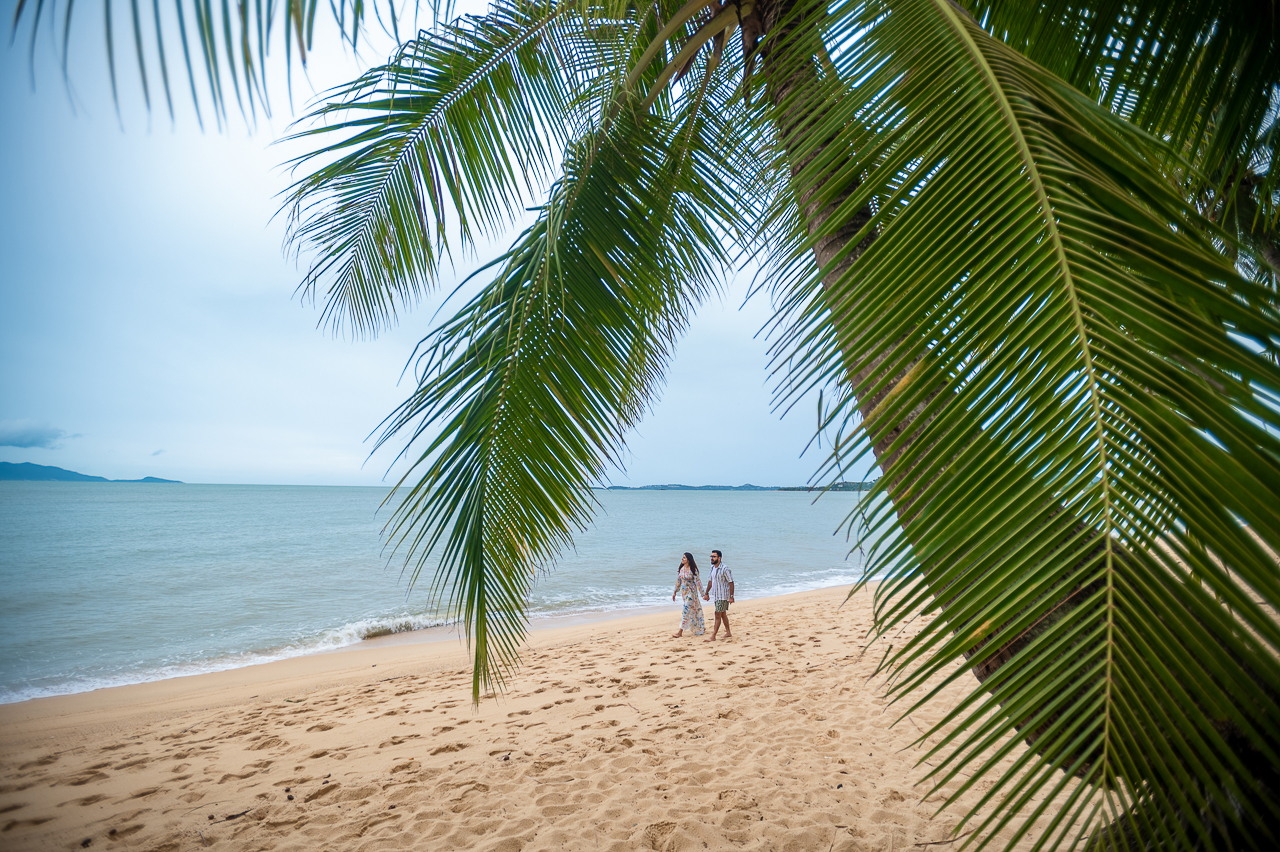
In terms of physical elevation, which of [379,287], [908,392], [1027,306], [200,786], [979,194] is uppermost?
[379,287]

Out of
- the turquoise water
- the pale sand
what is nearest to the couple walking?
the pale sand

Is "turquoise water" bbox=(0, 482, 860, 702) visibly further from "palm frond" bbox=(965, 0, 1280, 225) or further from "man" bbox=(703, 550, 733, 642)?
"man" bbox=(703, 550, 733, 642)

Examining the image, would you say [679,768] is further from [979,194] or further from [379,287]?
[979,194]

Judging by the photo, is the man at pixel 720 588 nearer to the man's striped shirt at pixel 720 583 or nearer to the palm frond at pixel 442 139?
the man's striped shirt at pixel 720 583

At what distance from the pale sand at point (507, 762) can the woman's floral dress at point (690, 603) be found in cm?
113

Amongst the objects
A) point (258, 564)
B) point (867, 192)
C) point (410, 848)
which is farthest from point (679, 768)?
point (258, 564)

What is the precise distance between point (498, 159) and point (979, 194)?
8.75 feet

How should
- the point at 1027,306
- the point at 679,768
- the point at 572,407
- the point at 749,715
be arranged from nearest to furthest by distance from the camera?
1. the point at 1027,306
2. the point at 572,407
3. the point at 679,768
4. the point at 749,715

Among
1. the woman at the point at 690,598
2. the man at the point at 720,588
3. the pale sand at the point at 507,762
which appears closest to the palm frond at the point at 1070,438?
the pale sand at the point at 507,762

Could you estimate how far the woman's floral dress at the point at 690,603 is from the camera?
9141 mm

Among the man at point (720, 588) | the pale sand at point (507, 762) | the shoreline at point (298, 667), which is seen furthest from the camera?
the man at point (720, 588)

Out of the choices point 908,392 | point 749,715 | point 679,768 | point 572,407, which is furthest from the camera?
point 749,715

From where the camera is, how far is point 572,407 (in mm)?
2588

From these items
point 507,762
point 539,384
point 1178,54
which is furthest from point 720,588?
point 1178,54
